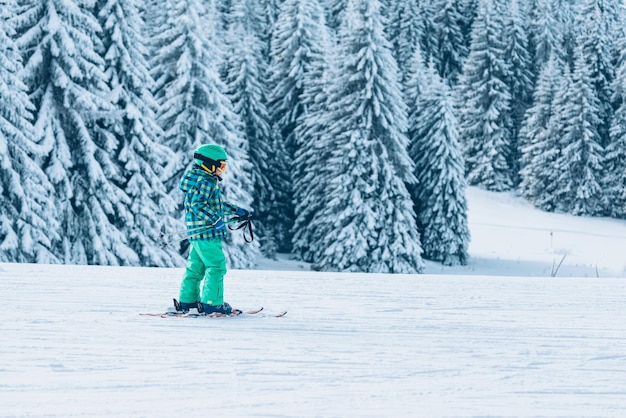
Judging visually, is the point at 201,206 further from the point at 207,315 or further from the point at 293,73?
the point at 293,73

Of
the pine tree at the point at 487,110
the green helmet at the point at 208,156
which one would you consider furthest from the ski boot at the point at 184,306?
the pine tree at the point at 487,110

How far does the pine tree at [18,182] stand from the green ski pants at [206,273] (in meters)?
9.98

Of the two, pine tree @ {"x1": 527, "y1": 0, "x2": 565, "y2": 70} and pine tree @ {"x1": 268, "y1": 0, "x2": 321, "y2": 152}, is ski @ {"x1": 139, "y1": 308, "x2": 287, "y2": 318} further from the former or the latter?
pine tree @ {"x1": 527, "y1": 0, "x2": 565, "y2": 70}

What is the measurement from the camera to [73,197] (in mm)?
17438

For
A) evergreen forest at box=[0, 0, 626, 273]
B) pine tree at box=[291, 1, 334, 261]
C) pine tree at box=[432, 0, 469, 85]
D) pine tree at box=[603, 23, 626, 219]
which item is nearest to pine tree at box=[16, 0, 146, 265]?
evergreen forest at box=[0, 0, 626, 273]

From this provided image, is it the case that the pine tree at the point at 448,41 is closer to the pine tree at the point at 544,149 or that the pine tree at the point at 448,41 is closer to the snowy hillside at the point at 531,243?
the pine tree at the point at 544,149

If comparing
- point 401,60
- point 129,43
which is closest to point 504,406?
point 129,43

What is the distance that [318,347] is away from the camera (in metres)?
4.80

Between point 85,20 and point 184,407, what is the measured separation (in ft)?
50.8

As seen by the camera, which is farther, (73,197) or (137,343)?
(73,197)

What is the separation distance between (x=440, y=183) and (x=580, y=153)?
15.8 metres

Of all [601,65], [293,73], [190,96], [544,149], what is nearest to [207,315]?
[190,96]

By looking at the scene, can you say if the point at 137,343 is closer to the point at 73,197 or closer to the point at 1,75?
the point at 1,75

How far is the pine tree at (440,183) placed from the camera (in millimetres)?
33906
